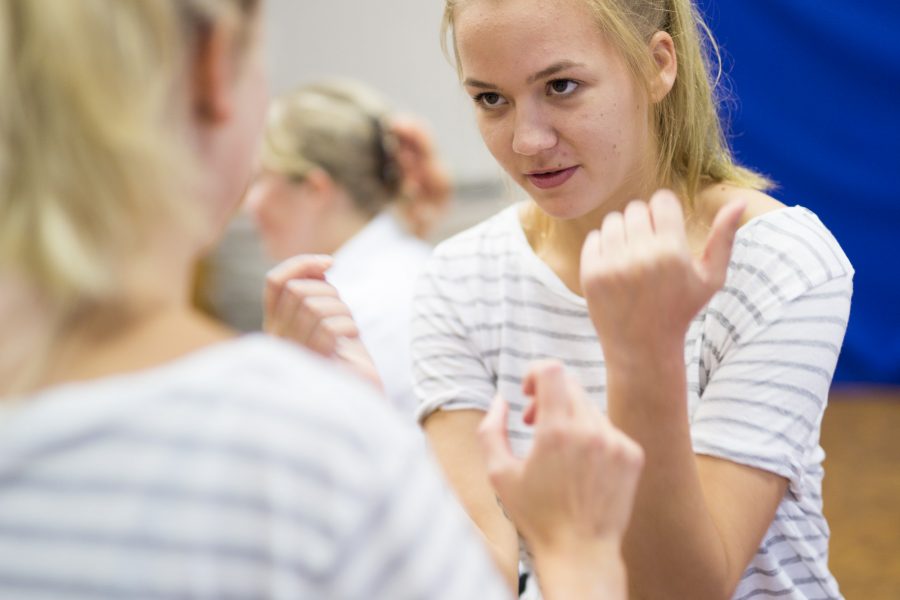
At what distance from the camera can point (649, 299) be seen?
94 centimetres

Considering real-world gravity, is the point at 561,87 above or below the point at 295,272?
above

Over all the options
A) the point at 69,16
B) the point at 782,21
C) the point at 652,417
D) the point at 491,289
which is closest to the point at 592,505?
the point at 652,417

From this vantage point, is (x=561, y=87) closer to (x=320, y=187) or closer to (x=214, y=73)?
(x=214, y=73)

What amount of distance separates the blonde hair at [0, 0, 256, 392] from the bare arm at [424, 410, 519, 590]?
685mm

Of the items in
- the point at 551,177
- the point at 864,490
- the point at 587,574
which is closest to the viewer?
the point at 587,574

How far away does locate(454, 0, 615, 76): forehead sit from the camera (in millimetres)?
1205

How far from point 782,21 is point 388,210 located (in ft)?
7.83

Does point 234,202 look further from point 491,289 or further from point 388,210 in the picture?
point 388,210

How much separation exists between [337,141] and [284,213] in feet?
0.66

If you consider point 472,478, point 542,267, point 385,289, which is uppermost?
point 542,267

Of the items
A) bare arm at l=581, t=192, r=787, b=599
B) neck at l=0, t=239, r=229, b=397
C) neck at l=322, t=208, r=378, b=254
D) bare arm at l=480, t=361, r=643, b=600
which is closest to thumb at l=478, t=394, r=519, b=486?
bare arm at l=480, t=361, r=643, b=600

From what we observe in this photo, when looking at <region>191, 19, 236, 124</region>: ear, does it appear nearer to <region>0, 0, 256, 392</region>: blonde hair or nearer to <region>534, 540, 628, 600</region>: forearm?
<region>0, 0, 256, 392</region>: blonde hair

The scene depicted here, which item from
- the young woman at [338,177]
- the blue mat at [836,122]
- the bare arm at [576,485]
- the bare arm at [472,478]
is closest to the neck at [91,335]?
the bare arm at [576,485]

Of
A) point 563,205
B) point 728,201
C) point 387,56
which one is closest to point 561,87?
point 563,205
